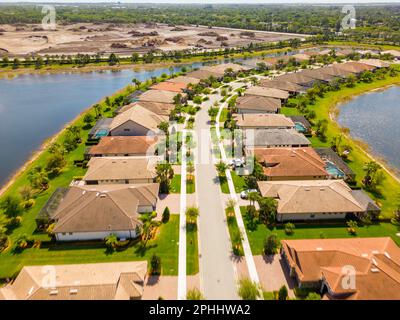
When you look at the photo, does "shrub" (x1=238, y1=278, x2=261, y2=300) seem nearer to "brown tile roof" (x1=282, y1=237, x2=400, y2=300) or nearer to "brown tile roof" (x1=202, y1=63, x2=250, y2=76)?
"brown tile roof" (x1=282, y1=237, x2=400, y2=300)

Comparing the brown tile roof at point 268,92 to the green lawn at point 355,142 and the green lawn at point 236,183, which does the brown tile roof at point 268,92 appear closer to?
the green lawn at point 355,142

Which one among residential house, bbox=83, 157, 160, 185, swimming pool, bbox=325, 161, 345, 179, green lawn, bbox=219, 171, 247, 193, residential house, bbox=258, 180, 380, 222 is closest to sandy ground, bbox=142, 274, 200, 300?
residential house, bbox=258, 180, 380, 222

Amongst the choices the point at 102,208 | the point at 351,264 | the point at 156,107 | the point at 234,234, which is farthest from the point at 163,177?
the point at 156,107

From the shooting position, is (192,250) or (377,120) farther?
(377,120)

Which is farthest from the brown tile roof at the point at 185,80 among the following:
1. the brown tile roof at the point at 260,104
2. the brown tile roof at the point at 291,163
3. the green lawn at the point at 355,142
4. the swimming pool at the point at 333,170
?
the swimming pool at the point at 333,170

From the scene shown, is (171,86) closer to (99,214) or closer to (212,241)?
(99,214)
